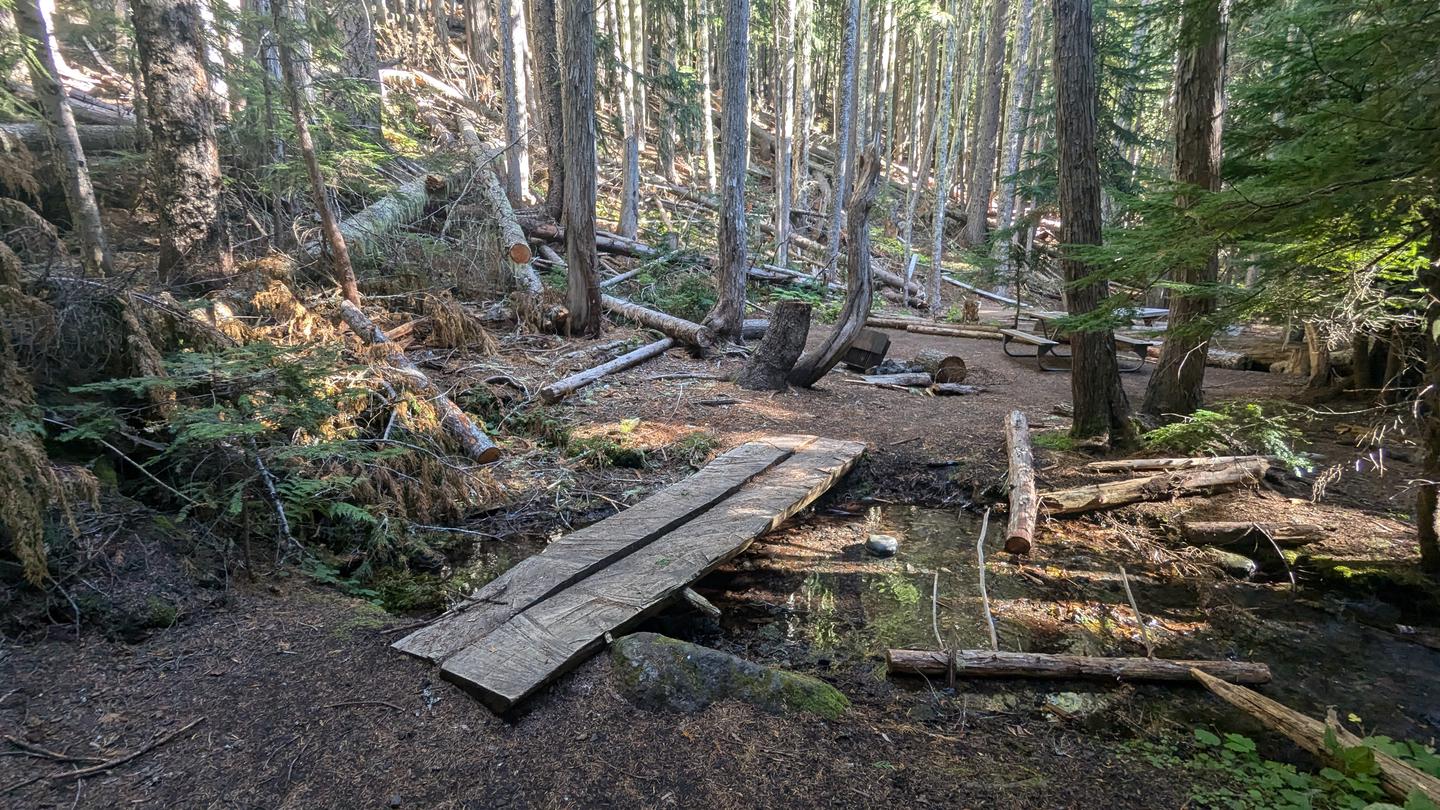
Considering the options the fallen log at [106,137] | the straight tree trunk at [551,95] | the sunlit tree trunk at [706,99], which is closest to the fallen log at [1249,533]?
the straight tree trunk at [551,95]

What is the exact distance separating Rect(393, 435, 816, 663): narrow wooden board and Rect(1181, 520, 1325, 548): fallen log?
11.6ft

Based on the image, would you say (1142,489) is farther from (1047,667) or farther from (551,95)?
(551,95)

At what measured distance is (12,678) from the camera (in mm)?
2627

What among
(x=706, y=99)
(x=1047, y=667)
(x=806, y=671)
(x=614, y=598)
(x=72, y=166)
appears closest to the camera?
(x=1047, y=667)

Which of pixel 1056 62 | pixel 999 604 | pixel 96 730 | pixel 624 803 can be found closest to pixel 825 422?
pixel 999 604

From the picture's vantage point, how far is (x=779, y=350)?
28.7 ft

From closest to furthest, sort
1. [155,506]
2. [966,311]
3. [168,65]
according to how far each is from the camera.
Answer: [155,506] < [168,65] < [966,311]

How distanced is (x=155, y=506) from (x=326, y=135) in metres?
5.76

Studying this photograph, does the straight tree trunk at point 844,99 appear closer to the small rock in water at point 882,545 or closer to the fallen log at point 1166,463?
the fallen log at point 1166,463

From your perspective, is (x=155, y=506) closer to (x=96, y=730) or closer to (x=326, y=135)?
(x=96, y=730)

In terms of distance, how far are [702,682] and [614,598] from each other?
87 centimetres

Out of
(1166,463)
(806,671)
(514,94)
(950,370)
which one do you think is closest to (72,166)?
(806,671)

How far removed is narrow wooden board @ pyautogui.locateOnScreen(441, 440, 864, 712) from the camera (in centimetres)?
303

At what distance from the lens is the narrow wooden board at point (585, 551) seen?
338 cm
